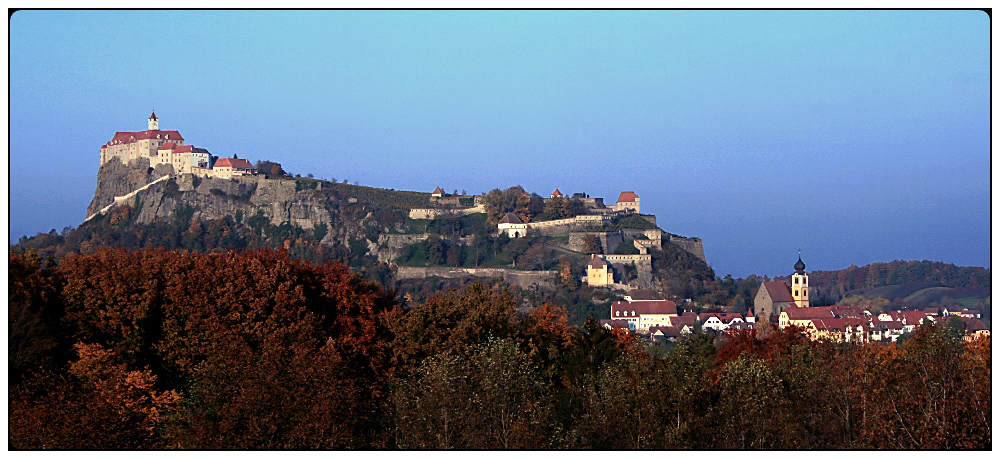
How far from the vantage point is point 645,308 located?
110 m

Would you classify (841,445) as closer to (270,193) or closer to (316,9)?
(316,9)

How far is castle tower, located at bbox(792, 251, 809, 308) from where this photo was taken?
114 m

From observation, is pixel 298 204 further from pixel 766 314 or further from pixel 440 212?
pixel 766 314

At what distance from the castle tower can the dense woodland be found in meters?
80.8

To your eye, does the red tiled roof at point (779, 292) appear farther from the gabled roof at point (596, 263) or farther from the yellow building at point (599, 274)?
the gabled roof at point (596, 263)

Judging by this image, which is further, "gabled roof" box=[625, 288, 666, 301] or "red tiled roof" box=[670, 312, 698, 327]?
"gabled roof" box=[625, 288, 666, 301]

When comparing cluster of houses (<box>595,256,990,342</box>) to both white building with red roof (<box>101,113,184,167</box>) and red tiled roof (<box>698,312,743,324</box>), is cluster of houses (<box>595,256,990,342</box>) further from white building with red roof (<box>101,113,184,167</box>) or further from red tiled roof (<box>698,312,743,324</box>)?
white building with red roof (<box>101,113,184,167</box>)

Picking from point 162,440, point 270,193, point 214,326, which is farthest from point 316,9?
point 270,193

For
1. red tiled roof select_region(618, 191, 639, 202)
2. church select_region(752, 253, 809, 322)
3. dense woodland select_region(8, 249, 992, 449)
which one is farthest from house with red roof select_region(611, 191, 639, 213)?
dense woodland select_region(8, 249, 992, 449)

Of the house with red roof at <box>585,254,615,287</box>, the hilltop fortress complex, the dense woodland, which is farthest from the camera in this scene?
the hilltop fortress complex

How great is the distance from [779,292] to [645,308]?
14363 mm

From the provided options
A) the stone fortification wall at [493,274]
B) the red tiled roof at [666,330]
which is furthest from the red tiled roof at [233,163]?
the red tiled roof at [666,330]

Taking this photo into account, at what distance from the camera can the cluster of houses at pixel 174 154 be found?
14300 centimetres

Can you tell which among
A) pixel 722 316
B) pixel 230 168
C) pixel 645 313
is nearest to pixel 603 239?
pixel 645 313
